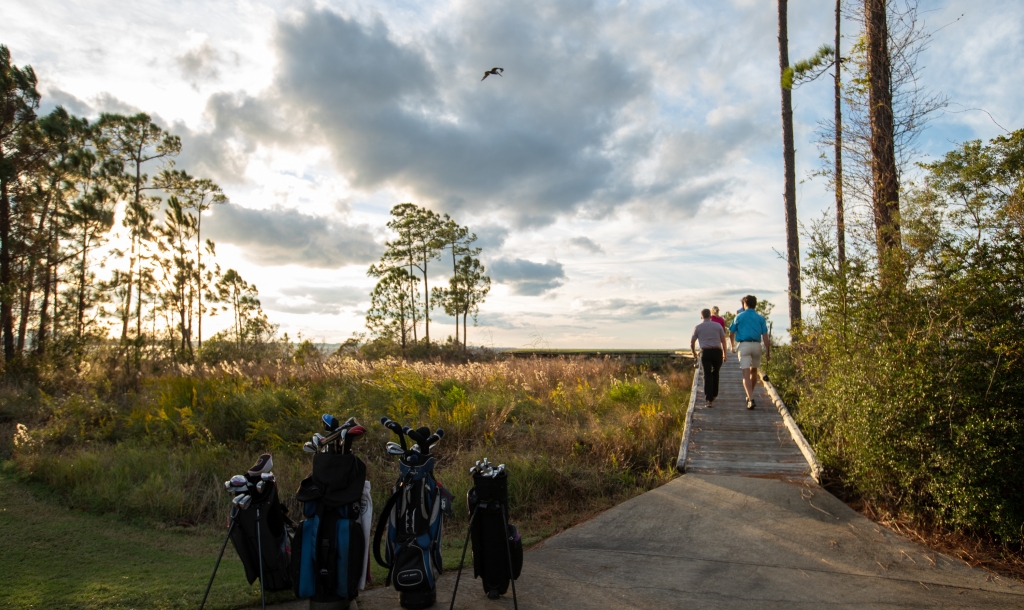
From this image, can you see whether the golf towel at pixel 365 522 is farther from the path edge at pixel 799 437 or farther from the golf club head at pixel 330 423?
the path edge at pixel 799 437

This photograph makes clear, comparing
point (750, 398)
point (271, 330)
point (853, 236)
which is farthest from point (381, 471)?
point (271, 330)

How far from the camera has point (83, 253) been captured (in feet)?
73.5

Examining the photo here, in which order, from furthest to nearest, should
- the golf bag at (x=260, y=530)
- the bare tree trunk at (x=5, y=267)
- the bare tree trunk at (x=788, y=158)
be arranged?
the bare tree trunk at (x=5, y=267), the bare tree trunk at (x=788, y=158), the golf bag at (x=260, y=530)

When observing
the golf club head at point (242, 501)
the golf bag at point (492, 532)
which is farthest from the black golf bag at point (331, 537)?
the golf bag at point (492, 532)

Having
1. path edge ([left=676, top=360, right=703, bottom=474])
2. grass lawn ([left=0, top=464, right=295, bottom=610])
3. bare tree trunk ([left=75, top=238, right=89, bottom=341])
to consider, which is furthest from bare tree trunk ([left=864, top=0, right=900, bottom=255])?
bare tree trunk ([left=75, top=238, right=89, bottom=341])

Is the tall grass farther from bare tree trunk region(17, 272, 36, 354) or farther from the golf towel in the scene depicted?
bare tree trunk region(17, 272, 36, 354)

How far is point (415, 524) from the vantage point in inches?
189

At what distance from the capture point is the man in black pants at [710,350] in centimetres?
1234

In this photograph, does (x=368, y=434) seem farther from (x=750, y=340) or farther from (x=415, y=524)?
(x=750, y=340)

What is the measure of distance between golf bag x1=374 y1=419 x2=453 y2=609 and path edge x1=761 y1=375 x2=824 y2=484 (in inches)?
213

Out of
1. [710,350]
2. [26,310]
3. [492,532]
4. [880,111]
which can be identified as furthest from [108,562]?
[26,310]

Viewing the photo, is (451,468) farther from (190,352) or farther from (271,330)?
(271,330)

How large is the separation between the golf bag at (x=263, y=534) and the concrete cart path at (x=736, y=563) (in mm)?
401

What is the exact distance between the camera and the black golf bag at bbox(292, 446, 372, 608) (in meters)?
4.60
